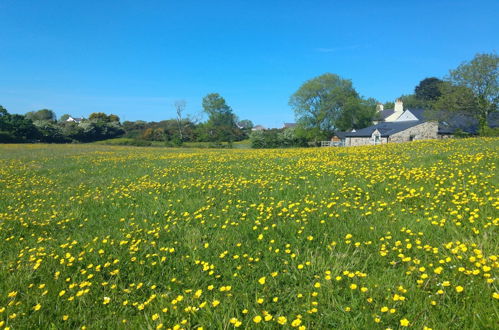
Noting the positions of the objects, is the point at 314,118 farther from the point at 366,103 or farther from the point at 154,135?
the point at 154,135

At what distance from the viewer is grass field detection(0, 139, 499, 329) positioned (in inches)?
94.3

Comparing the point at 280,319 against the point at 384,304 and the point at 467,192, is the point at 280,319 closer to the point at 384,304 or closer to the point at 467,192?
the point at 384,304

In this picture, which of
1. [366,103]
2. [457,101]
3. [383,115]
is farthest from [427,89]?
[457,101]

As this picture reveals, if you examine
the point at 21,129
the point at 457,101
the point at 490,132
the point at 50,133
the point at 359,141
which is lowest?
the point at 359,141

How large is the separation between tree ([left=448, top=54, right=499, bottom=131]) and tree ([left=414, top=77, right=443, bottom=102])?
5374cm

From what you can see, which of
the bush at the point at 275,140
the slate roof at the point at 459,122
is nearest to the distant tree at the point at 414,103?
the slate roof at the point at 459,122

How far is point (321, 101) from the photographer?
5938cm

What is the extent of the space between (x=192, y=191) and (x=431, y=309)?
5767 mm

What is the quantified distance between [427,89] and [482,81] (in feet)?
194

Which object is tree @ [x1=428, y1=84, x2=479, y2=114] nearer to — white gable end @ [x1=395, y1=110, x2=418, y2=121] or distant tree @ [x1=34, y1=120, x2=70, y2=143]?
white gable end @ [x1=395, y1=110, x2=418, y2=121]

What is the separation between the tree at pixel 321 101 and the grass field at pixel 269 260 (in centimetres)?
5433

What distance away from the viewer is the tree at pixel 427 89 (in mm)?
83375

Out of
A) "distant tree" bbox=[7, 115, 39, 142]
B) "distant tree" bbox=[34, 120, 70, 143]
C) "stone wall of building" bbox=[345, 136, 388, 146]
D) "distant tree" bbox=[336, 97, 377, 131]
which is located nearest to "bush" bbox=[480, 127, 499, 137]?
"stone wall of building" bbox=[345, 136, 388, 146]

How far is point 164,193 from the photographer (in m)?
7.21
